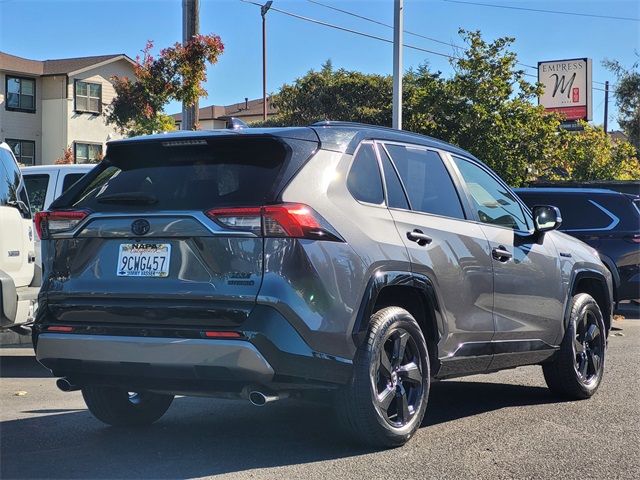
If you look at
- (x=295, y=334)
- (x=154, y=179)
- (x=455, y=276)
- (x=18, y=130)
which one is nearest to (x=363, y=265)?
(x=295, y=334)

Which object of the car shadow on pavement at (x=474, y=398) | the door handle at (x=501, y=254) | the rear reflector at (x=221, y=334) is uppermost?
the door handle at (x=501, y=254)

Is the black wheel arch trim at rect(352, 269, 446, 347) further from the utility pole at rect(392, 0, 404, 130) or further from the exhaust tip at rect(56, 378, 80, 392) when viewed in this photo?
the utility pole at rect(392, 0, 404, 130)

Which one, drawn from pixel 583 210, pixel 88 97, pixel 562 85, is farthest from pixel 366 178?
pixel 88 97

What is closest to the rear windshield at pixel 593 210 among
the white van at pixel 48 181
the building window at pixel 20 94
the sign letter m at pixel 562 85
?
the white van at pixel 48 181

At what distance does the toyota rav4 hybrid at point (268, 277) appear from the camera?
14.1 feet

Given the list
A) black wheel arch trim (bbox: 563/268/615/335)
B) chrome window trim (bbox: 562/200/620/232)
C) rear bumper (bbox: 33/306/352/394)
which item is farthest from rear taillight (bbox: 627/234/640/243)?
rear bumper (bbox: 33/306/352/394)

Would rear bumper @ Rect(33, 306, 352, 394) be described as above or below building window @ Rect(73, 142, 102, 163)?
below

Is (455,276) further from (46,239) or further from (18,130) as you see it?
(18,130)

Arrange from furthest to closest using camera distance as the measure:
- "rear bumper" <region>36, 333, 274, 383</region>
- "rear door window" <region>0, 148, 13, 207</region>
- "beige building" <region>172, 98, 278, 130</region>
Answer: "beige building" <region>172, 98, 278, 130</region> → "rear door window" <region>0, 148, 13, 207</region> → "rear bumper" <region>36, 333, 274, 383</region>

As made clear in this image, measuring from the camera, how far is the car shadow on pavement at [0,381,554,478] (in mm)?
4582

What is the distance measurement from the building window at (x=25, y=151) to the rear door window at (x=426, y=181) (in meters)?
34.4

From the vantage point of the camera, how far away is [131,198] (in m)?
4.70

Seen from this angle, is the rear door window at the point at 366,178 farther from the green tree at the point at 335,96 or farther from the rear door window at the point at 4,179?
the green tree at the point at 335,96

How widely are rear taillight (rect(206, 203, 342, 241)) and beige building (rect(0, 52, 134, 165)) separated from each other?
110ft
